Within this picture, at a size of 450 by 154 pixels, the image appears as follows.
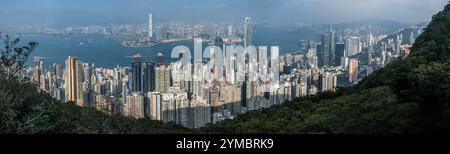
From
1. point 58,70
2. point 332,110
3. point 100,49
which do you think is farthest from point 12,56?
point 332,110

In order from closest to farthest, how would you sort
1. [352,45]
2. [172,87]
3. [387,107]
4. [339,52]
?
[387,107] < [172,87] < [352,45] < [339,52]

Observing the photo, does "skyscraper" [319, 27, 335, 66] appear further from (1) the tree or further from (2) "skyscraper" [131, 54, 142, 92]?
(1) the tree

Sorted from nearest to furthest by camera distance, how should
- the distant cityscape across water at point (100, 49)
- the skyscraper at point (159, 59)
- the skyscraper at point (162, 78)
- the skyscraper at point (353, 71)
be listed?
the distant cityscape across water at point (100, 49)
the skyscraper at point (162, 78)
the skyscraper at point (159, 59)
the skyscraper at point (353, 71)

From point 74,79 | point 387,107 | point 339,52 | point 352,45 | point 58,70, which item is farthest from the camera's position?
point 339,52

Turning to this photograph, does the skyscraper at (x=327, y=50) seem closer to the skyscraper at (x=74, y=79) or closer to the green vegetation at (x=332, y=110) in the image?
the green vegetation at (x=332, y=110)

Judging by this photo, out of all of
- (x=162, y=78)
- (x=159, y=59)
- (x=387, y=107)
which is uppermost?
(x=159, y=59)

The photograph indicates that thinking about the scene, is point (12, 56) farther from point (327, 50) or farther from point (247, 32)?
point (327, 50)

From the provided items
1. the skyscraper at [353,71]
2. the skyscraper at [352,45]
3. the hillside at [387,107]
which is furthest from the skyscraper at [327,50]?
the hillside at [387,107]
